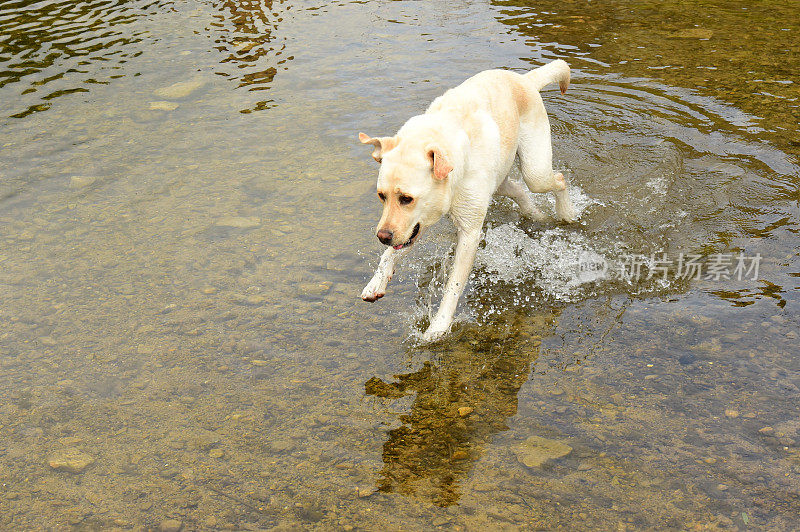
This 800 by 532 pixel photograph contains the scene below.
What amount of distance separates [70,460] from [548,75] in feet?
15.6

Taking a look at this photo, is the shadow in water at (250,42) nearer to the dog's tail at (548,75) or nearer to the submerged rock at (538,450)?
the dog's tail at (548,75)

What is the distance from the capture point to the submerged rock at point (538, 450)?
3785mm

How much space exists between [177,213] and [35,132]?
279 cm

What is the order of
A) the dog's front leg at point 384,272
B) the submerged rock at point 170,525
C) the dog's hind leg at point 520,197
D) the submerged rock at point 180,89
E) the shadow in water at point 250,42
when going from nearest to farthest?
the submerged rock at point 170,525 → the dog's front leg at point 384,272 → the dog's hind leg at point 520,197 → the submerged rock at point 180,89 → the shadow in water at point 250,42

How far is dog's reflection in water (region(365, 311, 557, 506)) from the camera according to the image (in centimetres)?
372

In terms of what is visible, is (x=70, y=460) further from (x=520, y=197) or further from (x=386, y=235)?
(x=520, y=197)

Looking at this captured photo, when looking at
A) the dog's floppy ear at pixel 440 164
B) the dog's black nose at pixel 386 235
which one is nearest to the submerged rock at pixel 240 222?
the dog's black nose at pixel 386 235

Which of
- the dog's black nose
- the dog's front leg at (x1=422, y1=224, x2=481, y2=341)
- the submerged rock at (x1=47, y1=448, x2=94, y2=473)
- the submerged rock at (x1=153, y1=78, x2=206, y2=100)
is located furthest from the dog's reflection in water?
the submerged rock at (x1=153, y1=78, x2=206, y2=100)

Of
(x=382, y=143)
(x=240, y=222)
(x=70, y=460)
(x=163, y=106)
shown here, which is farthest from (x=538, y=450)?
(x=163, y=106)

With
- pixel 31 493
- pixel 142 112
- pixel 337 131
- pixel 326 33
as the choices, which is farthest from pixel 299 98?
pixel 31 493

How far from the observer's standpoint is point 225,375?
456 centimetres

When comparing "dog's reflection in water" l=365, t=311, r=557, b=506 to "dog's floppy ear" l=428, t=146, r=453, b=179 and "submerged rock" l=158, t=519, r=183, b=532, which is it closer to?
"submerged rock" l=158, t=519, r=183, b=532

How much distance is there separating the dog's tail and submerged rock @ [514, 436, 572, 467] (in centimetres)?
314

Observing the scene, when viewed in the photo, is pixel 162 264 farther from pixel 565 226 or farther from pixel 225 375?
pixel 565 226
